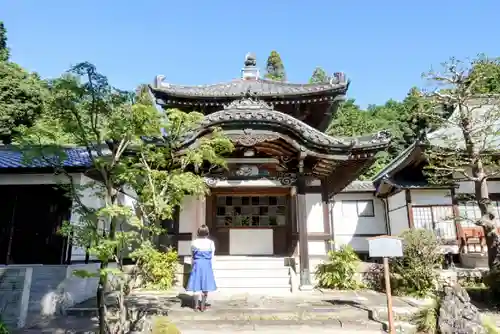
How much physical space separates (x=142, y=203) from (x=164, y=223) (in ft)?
16.2

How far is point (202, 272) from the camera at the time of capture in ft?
21.2

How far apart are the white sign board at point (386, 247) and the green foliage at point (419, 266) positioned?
3.00 metres

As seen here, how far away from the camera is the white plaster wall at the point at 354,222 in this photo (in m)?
16.2

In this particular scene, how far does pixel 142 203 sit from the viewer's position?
16.0 ft

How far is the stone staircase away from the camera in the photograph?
832 centimetres

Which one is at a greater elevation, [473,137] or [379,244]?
[473,137]

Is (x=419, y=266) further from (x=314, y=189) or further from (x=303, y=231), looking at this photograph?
(x=314, y=189)

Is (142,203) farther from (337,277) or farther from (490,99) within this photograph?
(490,99)

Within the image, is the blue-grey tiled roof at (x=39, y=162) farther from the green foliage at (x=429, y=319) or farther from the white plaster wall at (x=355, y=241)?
the white plaster wall at (x=355, y=241)

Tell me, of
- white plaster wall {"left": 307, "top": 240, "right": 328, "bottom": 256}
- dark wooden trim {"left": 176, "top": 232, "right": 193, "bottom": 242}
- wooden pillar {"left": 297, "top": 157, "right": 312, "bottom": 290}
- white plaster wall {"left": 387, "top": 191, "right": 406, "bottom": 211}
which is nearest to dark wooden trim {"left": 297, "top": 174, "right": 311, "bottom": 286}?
wooden pillar {"left": 297, "top": 157, "right": 312, "bottom": 290}

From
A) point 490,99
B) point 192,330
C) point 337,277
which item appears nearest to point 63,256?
point 192,330

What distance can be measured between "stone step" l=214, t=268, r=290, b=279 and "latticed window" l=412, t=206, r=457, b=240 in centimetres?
712

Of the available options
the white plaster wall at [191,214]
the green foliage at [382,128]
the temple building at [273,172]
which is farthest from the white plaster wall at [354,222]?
the white plaster wall at [191,214]

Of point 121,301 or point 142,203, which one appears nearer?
point 121,301
